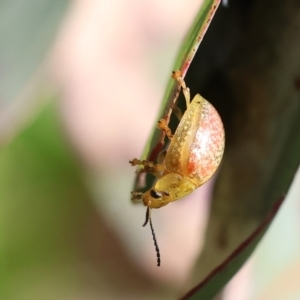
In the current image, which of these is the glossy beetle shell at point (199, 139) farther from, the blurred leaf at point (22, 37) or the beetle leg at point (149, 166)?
the blurred leaf at point (22, 37)

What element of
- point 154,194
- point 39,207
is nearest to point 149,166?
point 154,194

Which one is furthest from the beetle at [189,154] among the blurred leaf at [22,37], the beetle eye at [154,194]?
the blurred leaf at [22,37]

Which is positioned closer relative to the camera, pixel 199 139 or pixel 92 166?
pixel 199 139

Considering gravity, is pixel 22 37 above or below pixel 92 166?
above

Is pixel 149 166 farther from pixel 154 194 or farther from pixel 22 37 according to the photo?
pixel 22 37

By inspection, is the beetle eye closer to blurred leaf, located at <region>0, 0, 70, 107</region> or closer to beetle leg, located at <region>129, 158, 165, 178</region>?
beetle leg, located at <region>129, 158, 165, 178</region>

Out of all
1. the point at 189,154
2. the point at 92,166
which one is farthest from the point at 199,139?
the point at 92,166

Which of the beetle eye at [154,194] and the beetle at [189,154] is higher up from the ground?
the beetle at [189,154]
